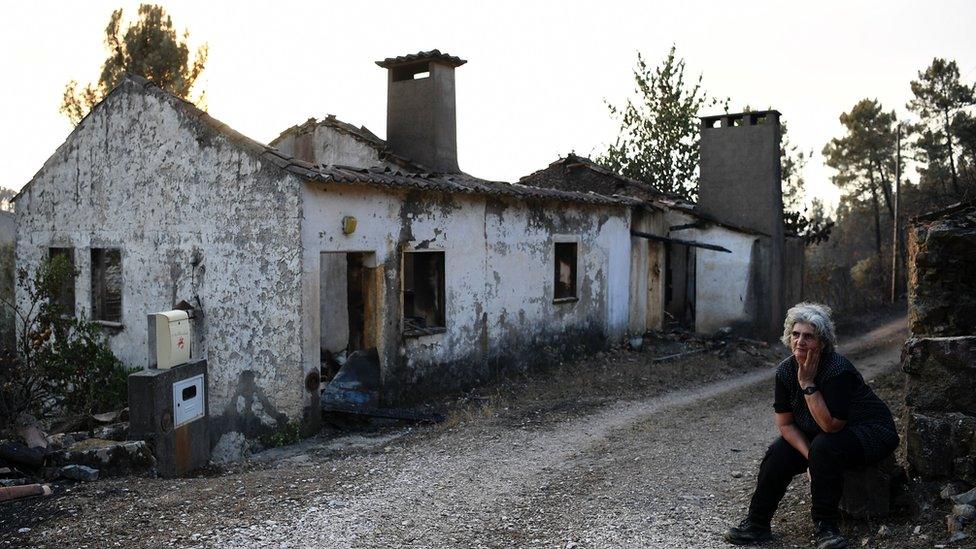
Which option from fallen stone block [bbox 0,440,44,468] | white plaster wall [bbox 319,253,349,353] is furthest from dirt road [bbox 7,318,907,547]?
white plaster wall [bbox 319,253,349,353]

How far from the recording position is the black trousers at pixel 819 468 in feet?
14.6

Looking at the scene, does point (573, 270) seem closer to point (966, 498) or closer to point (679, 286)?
point (679, 286)

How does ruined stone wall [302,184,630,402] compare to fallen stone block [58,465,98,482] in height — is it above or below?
above

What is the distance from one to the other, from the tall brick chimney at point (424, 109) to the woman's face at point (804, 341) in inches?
415

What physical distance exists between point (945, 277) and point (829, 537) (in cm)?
203

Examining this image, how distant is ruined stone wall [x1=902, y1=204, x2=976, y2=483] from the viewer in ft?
15.6

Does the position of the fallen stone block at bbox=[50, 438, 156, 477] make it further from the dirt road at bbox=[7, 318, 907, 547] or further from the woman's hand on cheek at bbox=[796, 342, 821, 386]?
the woman's hand on cheek at bbox=[796, 342, 821, 386]

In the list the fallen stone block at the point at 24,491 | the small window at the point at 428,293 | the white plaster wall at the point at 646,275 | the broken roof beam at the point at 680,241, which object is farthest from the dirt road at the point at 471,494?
the broken roof beam at the point at 680,241

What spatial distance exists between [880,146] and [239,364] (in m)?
30.6

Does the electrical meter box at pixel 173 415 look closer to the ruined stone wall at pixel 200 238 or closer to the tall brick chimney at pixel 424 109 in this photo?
the ruined stone wall at pixel 200 238

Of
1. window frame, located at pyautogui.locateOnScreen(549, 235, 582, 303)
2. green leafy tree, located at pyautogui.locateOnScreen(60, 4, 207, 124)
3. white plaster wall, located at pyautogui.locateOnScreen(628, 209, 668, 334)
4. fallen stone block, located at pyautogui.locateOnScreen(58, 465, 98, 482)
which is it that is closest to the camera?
fallen stone block, located at pyautogui.locateOnScreen(58, 465, 98, 482)

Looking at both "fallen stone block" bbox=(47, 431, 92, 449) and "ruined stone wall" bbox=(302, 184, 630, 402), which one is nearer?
"fallen stone block" bbox=(47, 431, 92, 449)

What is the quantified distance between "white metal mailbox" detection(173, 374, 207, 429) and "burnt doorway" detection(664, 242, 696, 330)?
11.8m

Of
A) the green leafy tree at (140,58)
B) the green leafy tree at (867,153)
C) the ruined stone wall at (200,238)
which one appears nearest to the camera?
the ruined stone wall at (200,238)
